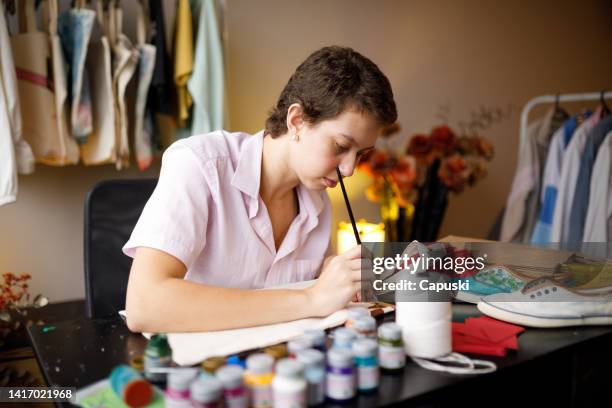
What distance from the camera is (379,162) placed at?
2576 millimetres

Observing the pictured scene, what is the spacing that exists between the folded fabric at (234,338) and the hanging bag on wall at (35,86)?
111 centimetres

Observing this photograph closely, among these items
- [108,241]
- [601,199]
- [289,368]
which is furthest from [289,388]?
[601,199]

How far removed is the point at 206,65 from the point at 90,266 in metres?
0.99

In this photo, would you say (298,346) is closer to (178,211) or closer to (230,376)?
(230,376)

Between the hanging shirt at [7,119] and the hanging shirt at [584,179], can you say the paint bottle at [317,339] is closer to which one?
the hanging shirt at [7,119]

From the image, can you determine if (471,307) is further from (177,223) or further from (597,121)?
(597,121)

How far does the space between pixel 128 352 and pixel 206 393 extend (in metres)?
0.32

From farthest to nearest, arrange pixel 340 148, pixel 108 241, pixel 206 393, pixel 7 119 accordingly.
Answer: pixel 7 119 → pixel 108 241 → pixel 340 148 → pixel 206 393

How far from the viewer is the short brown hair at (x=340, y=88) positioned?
109 cm

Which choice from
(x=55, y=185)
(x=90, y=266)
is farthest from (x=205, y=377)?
(x=55, y=185)

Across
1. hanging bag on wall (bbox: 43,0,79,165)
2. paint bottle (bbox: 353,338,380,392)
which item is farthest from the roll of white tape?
hanging bag on wall (bbox: 43,0,79,165)

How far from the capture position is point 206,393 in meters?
0.62

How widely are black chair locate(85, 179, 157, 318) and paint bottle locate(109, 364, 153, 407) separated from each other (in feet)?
2.02

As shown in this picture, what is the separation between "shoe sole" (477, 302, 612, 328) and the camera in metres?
0.98
